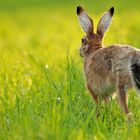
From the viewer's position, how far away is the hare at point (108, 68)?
6.57 m

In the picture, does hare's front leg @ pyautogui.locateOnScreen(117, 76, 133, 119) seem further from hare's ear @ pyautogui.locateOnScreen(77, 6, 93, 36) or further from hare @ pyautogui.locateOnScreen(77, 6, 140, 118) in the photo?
hare's ear @ pyautogui.locateOnScreen(77, 6, 93, 36)

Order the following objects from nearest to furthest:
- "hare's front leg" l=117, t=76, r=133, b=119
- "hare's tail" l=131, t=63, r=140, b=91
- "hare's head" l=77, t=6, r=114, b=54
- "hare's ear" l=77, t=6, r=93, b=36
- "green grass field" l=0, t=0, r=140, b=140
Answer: "green grass field" l=0, t=0, r=140, b=140 → "hare's tail" l=131, t=63, r=140, b=91 → "hare's front leg" l=117, t=76, r=133, b=119 → "hare's head" l=77, t=6, r=114, b=54 → "hare's ear" l=77, t=6, r=93, b=36

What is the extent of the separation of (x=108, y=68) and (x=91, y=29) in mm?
1417

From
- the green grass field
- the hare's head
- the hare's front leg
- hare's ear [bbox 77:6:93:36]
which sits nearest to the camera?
the green grass field

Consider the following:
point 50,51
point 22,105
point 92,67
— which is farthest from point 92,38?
point 50,51

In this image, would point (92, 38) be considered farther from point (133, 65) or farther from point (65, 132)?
point (65, 132)

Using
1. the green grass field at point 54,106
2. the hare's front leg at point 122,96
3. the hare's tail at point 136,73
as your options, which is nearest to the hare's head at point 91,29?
the green grass field at point 54,106

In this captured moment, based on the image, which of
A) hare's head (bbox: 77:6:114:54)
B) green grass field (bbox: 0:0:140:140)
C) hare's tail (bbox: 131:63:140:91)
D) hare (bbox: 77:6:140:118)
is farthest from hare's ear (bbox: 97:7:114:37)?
hare's tail (bbox: 131:63:140:91)

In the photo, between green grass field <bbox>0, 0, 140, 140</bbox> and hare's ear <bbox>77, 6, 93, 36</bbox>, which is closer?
green grass field <bbox>0, 0, 140, 140</bbox>

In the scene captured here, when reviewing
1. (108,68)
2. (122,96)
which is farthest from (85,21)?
(122,96)

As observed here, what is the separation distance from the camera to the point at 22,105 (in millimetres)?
6918

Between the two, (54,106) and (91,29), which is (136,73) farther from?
(91,29)

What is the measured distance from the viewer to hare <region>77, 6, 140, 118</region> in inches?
259

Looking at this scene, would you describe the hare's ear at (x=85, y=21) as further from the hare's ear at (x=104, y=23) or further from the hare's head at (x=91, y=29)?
the hare's ear at (x=104, y=23)
